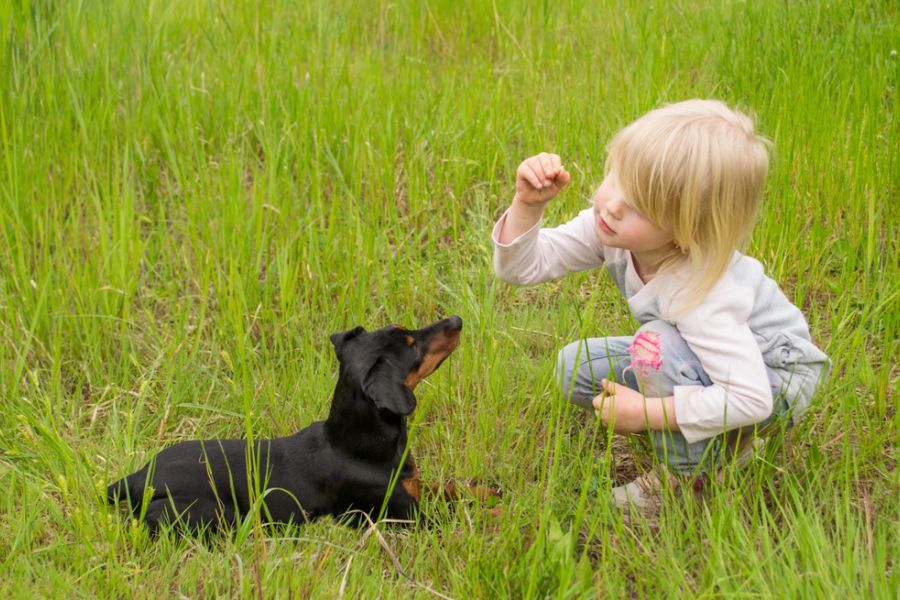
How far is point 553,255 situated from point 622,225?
0.39 metres

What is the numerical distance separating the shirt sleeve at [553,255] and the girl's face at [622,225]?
0.75 feet

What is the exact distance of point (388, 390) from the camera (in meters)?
2.70

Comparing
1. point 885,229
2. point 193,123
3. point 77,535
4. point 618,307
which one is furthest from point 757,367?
point 193,123

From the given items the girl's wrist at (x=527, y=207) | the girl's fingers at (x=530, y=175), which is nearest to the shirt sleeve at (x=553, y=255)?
the girl's wrist at (x=527, y=207)

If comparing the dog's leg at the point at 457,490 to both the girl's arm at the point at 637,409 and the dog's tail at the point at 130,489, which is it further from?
the dog's tail at the point at 130,489

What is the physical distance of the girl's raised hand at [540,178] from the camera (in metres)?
2.53

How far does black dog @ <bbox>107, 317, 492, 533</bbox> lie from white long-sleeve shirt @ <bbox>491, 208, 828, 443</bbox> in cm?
40

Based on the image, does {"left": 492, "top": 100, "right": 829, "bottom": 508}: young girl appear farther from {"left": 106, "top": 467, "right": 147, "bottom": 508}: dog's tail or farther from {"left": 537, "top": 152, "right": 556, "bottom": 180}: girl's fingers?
{"left": 106, "top": 467, "right": 147, "bottom": 508}: dog's tail

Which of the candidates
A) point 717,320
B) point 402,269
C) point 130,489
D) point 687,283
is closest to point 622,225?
point 687,283

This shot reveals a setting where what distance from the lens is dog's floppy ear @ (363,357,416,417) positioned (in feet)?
8.72

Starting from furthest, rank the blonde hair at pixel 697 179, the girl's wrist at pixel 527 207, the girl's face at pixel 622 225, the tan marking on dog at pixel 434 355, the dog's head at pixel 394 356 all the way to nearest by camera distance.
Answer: the tan marking on dog at pixel 434 355 < the dog's head at pixel 394 356 < the girl's wrist at pixel 527 207 < the girl's face at pixel 622 225 < the blonde hair at pixel 697 179

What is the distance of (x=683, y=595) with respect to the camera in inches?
85.8

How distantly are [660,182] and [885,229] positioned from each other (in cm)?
173

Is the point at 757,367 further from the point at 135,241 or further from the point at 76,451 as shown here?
the point at 135,241
